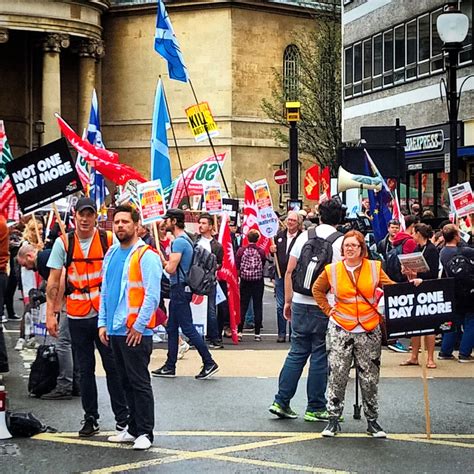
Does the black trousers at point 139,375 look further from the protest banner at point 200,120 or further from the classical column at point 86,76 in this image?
the classical column at point 86,76

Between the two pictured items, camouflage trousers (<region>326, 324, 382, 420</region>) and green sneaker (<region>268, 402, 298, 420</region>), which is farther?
green sneaker (<region>268, 402, 298, 420</region>)

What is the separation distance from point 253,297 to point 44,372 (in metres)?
7.41

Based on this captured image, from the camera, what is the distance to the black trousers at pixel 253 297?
18234 millimetres

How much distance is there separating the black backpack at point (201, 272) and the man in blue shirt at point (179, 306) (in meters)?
0.08

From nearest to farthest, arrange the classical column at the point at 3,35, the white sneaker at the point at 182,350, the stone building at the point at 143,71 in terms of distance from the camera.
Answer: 1. the white sneaker at the point at 182,350
2. the classical column at the point at 3,35
3. the stone building at the point at 143,71

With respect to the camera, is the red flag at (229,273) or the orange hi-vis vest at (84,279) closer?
the orange hi-vis vest at (84,279)

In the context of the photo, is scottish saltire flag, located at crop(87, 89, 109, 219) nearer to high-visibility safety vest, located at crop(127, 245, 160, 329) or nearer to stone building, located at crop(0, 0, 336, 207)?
high-visibility safety vest, located at crop(127, 245, 160, 329)

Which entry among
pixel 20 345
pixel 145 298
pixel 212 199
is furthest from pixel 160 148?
pixel 145 298

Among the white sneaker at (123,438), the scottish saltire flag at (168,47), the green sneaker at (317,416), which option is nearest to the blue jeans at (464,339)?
the green sneaker at (317,416)

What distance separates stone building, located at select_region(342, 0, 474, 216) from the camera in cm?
2931

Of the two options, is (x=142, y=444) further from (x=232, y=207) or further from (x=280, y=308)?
(x=232, y=207)

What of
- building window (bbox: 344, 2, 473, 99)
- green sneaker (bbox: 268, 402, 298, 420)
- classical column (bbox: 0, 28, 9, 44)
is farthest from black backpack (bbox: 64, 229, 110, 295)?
classical column (bbox: 0, 28, 9, 44)

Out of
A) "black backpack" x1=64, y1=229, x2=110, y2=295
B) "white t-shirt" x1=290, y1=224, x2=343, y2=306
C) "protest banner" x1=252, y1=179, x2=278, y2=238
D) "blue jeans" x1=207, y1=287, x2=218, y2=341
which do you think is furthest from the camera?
"protest banner" x1=252, y1=179, x2=278, y2=238

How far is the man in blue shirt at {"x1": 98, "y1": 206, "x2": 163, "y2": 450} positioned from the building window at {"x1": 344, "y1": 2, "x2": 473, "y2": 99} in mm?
21033
